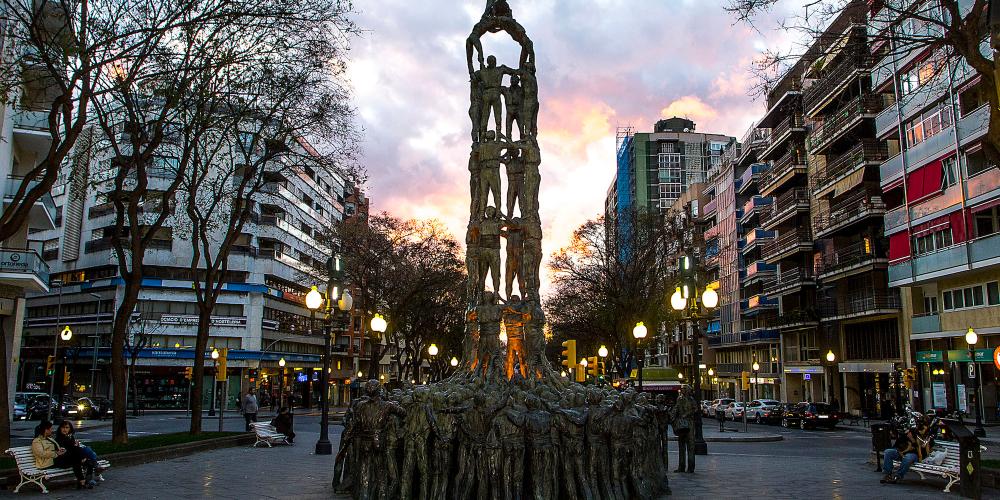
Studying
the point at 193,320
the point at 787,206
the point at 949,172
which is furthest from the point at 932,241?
the point at 193,320

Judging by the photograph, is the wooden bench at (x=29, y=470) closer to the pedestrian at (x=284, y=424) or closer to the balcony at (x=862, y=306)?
the pedestrian at (x=284, y=424)

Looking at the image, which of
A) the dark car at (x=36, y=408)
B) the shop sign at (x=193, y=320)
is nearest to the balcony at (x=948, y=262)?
the dark car at (x=36, y=408)

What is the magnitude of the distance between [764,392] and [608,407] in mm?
56910

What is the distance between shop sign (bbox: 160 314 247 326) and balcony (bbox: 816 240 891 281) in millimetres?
40731

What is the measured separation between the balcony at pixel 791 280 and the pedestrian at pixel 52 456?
4592 cm

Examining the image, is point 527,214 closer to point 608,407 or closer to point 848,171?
point 608,407

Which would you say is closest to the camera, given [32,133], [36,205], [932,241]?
[36,205]

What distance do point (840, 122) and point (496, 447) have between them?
1570 inches

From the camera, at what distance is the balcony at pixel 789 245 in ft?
167

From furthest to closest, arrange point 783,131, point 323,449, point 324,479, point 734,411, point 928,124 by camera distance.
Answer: point 783,131 < point 734,411 < point 928,124 < point 323,449 < point 324,479

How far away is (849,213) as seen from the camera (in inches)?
1727

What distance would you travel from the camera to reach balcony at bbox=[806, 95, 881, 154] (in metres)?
41.6

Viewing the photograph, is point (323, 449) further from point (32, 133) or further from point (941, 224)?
point (941, 224)

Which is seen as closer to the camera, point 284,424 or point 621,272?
point 284,424
